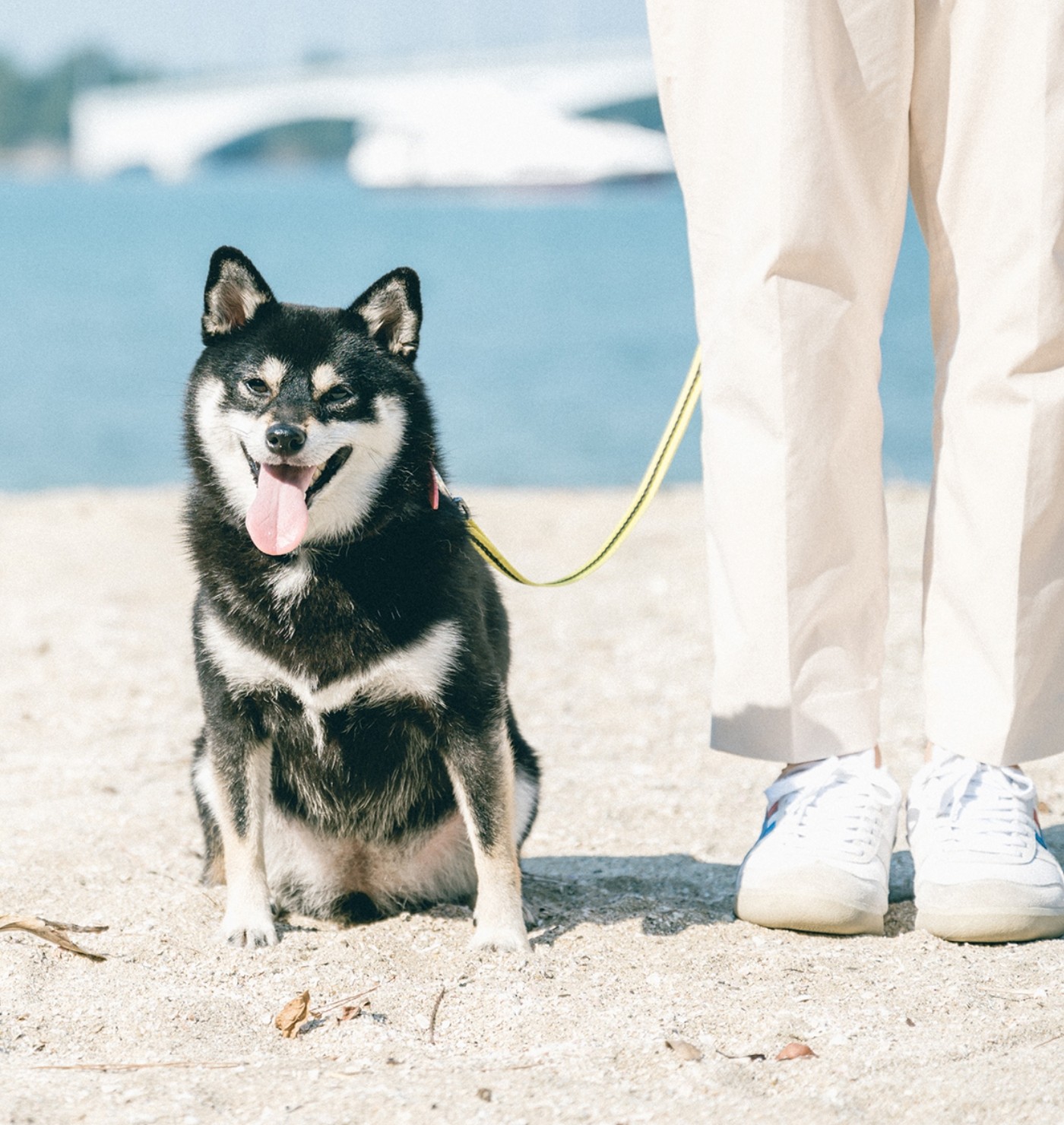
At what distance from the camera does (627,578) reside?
5480mm

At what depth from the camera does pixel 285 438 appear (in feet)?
7.13

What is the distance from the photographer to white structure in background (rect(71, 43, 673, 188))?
44.7 m

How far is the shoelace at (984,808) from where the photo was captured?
225cm

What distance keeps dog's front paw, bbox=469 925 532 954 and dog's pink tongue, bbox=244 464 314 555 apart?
0.70 metres

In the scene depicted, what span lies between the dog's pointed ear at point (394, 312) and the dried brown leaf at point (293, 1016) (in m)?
1.08

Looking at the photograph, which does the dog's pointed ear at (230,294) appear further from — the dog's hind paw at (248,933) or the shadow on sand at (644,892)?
the shadow on sand at (644,892)

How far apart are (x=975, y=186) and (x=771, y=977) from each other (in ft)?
4.04

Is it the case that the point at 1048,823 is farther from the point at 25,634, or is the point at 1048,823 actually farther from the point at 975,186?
the point at 25,634

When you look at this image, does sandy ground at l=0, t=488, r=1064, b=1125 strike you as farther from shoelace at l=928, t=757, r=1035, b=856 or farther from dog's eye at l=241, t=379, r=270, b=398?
dog's eye at l=241, t=379, r=270, b=398

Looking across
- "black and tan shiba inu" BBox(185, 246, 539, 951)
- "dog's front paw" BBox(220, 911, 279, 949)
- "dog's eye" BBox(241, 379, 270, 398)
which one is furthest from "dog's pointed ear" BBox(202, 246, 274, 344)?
"dog's front paw" BBox(220, 911, 279, 949)

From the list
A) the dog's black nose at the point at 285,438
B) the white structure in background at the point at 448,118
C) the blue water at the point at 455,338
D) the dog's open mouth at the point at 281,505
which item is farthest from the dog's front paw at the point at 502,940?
the white structure in background at the point at 448,118

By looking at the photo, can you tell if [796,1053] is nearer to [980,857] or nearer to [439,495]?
[980,857]

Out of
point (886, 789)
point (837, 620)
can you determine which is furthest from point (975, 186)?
point (886, 789)

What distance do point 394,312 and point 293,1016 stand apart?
3.82 feet
